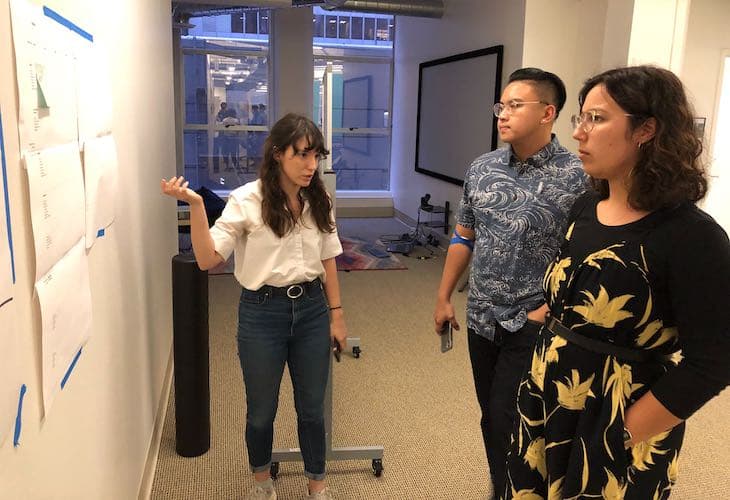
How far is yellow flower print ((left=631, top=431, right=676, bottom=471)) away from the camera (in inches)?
47.5

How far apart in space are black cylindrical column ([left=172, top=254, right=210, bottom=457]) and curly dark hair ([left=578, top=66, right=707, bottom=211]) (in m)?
1.75

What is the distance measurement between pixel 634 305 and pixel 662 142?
0.32 metres

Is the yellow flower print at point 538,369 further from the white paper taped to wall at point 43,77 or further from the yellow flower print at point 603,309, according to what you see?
the white paper taped to wall at point 43,77

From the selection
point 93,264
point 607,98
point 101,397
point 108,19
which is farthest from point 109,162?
point 607,98

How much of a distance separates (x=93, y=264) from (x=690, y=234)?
1317 millimetres

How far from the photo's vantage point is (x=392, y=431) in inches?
108

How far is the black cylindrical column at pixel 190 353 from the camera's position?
7.96ft

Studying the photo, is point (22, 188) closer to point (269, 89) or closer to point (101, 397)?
point (101, 397)

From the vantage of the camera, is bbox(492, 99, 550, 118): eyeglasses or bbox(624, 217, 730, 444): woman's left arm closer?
bbox(624, 217, 730, 444): woman's left arm

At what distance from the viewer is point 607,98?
1203 millimetres

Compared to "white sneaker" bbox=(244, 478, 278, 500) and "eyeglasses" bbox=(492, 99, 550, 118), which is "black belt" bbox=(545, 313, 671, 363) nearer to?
"eyeglasses" bbox=(492, 99, 550, 118)

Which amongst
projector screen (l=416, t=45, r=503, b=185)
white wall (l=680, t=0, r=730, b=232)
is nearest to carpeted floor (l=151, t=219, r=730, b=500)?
projector screen (l=416, t=45, r=503, b=185)

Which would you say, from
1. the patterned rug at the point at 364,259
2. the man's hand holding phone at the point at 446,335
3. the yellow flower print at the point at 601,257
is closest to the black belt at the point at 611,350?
the yellow flower print at the point at 601,257

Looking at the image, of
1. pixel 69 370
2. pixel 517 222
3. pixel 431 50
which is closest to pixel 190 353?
pixel 69 370
